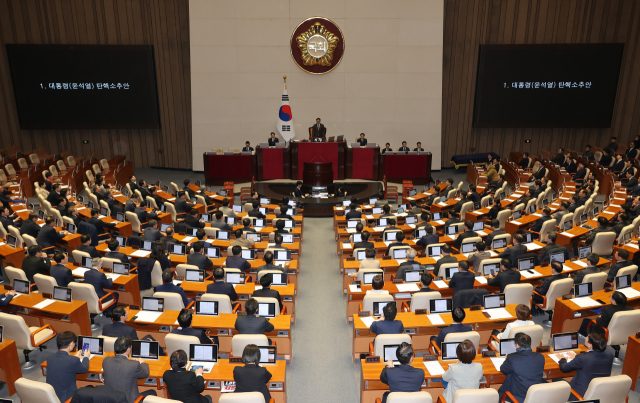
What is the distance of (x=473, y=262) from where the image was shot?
9867mm

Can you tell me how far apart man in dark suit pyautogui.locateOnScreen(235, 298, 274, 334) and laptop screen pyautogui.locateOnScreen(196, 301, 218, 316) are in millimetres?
778

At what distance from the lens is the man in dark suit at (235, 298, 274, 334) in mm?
6871

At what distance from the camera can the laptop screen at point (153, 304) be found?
25.0 ft

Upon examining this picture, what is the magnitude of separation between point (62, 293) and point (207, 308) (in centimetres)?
253

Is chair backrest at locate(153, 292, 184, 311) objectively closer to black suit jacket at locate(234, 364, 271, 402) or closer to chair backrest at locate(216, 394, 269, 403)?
black suit jacket at locate(234, 364, 271, 402)

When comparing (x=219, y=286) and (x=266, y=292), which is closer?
(x=266, y=292)

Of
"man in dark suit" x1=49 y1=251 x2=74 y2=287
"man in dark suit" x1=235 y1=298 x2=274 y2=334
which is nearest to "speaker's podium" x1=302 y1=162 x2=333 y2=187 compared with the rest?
"man in dark suit" x1=49 y1=251 x2=74 y2=287

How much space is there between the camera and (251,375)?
5551 millimetres

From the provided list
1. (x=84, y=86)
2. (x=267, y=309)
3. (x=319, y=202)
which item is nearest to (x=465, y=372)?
(x=267, y=309)

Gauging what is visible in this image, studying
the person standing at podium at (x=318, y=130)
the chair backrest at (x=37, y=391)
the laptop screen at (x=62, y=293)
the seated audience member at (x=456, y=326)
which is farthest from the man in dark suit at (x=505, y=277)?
the person standing at podium at (x=318, y=130)

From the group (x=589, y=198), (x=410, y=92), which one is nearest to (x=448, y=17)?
(x=410, y=92)

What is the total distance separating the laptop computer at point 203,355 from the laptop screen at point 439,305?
344cm

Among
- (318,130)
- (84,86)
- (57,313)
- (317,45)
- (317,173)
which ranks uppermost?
(317,45)

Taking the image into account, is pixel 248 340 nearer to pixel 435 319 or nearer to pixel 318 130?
pixel 435 319
